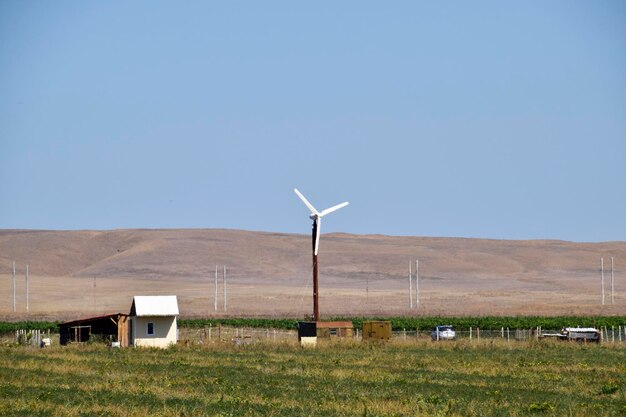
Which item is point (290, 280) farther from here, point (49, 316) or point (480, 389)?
point (480, 389)

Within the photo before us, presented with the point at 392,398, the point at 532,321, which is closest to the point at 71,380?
the point at 392,398

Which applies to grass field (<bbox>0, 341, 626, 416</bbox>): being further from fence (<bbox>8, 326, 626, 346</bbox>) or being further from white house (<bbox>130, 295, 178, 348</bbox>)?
fence (<bbox>8, 326, 626, 346</bbox>)

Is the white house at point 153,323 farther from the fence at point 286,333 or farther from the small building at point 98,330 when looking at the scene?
the fence at point 286,333

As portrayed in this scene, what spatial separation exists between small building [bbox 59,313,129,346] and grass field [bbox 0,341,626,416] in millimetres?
12860

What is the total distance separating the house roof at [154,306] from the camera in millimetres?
71438

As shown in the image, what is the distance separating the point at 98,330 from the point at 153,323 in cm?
536

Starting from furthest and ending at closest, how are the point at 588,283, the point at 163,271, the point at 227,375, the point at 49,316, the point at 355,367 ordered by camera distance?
1. the point at 163,271
2. the point at 588,283
3. the point at 49,316
4. the point at 355,367
5. the point at 227,375

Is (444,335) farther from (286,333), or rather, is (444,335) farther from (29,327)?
(29,327)

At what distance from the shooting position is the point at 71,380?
1533 inches

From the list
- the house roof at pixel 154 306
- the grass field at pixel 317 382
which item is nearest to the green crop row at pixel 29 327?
the house roof at pixel 154 306

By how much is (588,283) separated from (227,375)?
5722 inches

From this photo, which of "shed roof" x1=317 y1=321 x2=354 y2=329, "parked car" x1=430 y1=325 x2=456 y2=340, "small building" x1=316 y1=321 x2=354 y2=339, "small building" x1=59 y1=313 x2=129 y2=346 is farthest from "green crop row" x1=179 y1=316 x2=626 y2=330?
"small building" x1=59 y1=313 x2=129 y2=346

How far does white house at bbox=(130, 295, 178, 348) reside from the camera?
2813 inches

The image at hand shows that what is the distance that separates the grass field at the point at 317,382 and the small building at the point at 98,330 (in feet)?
42.2
